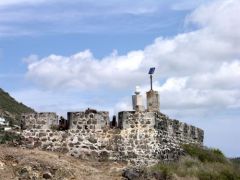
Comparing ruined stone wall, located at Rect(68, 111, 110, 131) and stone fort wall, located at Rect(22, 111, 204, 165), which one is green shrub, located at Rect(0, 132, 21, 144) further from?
ruined stone wall, located at Rect(68, 111, 110, 131)

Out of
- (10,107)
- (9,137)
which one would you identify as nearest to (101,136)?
(9,137)

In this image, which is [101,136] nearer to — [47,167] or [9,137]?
[47,167]

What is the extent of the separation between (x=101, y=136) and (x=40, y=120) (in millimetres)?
2788

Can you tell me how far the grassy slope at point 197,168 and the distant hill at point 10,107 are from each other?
26.5 metres

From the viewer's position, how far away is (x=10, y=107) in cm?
6169

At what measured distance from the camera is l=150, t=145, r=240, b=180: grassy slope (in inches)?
923

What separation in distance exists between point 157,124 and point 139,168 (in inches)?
124

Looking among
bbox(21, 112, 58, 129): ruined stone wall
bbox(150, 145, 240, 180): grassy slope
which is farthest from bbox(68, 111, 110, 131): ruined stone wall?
bbox(150, 145, 240, 180): grassy slope

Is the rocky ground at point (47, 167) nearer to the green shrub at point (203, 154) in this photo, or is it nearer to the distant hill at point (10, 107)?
the green shrub at point (203, 154)

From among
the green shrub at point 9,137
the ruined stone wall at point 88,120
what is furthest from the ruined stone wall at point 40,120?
the ruined stone wall at point 88,120

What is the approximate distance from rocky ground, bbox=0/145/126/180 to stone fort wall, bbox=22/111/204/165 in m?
0.75

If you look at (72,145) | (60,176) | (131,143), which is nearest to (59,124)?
(72,145)

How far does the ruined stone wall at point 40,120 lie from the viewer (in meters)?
25.7

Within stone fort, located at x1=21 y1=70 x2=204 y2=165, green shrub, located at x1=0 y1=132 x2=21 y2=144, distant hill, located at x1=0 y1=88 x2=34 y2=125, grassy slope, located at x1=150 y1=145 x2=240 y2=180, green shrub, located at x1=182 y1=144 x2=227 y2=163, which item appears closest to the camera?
grassy slope, located at x1=150 y1=145 x2=240 y2=180
